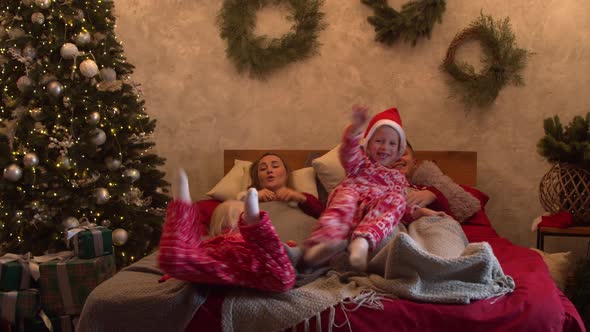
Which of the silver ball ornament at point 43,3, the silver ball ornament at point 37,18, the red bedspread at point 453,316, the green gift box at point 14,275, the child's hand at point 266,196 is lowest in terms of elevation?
the green gift box at point 14,275

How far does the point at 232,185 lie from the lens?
354cm

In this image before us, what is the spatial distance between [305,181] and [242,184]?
0.40 m

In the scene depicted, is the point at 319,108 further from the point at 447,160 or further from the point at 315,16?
the point at 447,160

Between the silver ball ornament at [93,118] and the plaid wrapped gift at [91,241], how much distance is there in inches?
24.8

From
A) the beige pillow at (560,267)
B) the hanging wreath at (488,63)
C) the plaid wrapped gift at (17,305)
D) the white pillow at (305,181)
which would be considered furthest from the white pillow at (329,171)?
the plaid wrapped gift at (17,305)

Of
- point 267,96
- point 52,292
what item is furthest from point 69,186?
point 267,96

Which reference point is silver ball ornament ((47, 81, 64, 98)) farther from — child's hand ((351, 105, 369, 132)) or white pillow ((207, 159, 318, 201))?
child's hand ((351, 105, 369, 132))

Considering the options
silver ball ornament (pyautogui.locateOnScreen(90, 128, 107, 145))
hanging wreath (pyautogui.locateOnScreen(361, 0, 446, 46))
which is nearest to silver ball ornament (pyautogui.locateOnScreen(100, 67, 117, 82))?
silver ball ornament (pyautogui.locateOnScreen(90, 128, 107, 145))

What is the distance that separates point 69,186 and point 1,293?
0.69 metres

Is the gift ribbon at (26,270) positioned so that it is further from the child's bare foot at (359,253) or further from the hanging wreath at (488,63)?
the hanging wreath at (488,63)

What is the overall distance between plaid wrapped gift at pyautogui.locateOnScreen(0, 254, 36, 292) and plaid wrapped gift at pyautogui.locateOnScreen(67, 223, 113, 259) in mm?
249

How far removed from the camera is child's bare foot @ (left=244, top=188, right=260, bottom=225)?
192 cm

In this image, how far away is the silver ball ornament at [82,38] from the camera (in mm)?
3315

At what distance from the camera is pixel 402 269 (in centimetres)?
200
